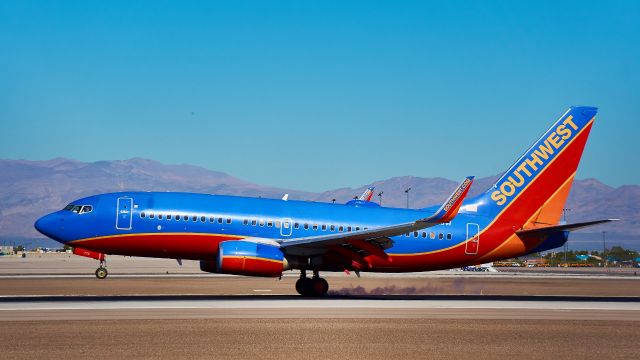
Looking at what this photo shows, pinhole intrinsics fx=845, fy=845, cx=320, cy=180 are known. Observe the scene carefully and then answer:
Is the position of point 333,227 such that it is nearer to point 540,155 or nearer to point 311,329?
point 540,155

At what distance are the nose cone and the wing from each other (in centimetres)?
1092

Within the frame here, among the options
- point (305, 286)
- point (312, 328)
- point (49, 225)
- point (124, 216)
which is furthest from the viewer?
point (305, 286)

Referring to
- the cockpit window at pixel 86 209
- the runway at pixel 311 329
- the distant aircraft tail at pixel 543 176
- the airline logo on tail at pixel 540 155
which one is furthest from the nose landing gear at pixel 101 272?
the airline logo on tail at pixel 540 155

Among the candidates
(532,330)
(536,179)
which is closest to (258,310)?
(532,330)

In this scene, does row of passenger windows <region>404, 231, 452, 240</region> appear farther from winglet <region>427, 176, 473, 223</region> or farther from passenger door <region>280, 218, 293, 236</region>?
passenger door <region>280, 218, 293, 236</region>

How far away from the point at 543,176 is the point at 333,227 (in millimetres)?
11742

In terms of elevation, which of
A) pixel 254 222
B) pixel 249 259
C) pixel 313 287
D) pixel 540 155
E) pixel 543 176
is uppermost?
pixel 540 155

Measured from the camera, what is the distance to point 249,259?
3778 cm

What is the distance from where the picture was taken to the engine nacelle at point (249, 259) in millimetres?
37531

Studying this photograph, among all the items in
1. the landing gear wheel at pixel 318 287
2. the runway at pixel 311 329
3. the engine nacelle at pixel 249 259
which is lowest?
the runway at pixel 311 329

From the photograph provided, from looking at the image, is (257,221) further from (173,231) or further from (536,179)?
(536,179)

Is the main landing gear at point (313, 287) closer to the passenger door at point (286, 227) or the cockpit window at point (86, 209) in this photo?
the passenger door at point (286, 227)

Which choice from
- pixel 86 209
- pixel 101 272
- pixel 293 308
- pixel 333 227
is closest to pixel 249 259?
pixel 293 308

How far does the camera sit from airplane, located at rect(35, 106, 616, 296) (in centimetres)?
3893
